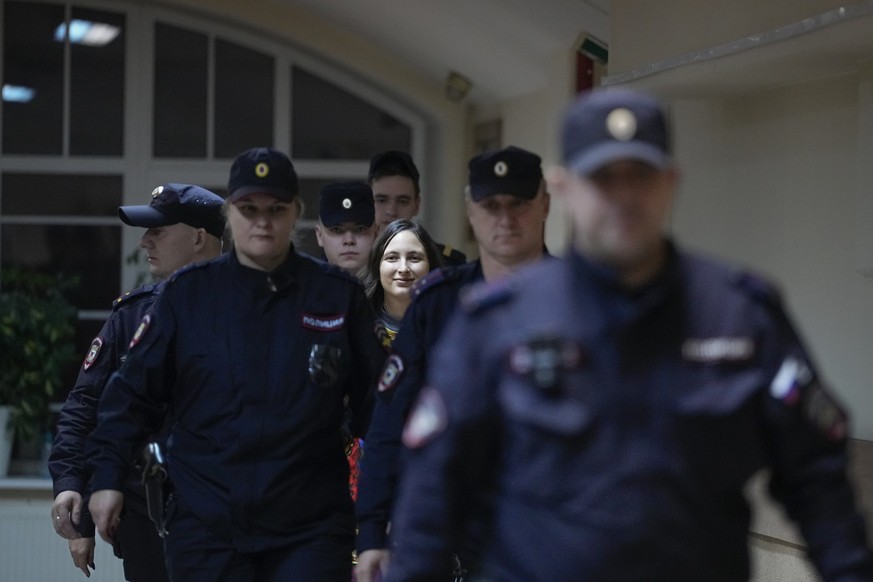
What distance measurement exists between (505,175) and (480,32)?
4201 mm

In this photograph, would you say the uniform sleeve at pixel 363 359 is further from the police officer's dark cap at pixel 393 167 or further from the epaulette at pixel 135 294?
the police officer's dark cap at pixel 393 167

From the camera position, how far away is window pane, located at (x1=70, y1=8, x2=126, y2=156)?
31.1 feet

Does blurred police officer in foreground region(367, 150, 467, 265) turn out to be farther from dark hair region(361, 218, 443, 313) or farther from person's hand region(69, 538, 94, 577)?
person's hand region(69, 538, 94, 577)

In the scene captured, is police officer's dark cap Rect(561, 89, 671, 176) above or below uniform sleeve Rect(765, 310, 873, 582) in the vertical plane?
above

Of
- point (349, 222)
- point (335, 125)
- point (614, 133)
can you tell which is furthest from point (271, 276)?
point (335, 125)

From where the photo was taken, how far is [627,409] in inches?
87.9

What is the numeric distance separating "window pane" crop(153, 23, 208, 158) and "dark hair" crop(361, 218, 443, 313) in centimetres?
478

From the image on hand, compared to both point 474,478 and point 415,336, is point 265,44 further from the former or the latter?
point 474,478

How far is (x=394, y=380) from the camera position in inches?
141

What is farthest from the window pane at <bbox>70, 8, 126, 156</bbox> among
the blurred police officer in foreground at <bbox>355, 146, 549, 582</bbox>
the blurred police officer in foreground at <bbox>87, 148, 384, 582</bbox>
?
the blurred police officer in foreground at <bbox>355, 146, 549, 582</bbox>

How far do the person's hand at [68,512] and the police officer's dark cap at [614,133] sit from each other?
8.86ft

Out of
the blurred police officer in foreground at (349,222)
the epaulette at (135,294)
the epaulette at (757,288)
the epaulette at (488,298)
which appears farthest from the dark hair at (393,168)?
the epaulette at (757,288)

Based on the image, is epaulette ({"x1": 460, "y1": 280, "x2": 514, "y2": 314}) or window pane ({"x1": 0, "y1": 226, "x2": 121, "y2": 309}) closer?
epaulette ({"x1": 460, "y1": 280, "x2": 514, "y2": 314})

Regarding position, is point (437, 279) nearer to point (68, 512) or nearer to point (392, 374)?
point (392, 374)
